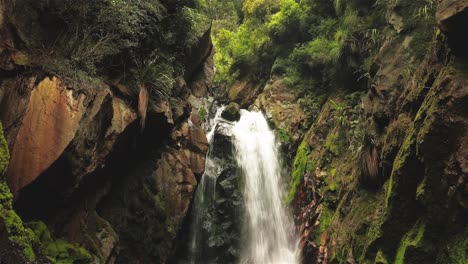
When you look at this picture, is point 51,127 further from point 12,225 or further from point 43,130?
point 12,225

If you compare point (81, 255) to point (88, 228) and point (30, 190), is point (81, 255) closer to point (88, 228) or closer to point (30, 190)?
point (88, 228)

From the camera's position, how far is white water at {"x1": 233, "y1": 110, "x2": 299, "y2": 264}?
→ 13.9 metres

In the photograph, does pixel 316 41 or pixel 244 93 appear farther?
pixel 244 93

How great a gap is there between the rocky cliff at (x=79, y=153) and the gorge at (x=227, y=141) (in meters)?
0.04

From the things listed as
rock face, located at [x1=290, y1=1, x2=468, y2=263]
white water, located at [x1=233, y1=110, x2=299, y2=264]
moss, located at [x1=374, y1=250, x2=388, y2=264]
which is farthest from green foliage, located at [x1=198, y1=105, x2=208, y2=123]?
moss, located at [x1=374, y1=250, x2=388, y2=264]

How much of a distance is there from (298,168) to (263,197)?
183 cm

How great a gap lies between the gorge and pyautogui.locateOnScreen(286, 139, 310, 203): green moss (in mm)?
90

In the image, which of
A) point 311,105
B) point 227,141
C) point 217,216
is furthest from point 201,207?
point 311,105

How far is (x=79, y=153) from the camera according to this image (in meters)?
7.60

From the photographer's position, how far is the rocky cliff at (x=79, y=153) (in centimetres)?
660

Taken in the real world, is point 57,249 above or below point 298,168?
below

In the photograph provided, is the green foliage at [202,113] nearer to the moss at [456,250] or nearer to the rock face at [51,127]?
the rock face at [51,127]

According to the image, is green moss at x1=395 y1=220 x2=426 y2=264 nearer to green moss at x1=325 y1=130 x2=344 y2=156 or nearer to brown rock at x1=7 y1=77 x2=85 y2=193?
green moss at x1=325 y1=130 x2=344 y2=156

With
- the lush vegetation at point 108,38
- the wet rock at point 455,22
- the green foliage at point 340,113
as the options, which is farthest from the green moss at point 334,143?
the wet rock at point 455,22
